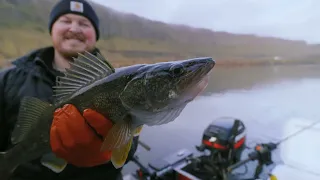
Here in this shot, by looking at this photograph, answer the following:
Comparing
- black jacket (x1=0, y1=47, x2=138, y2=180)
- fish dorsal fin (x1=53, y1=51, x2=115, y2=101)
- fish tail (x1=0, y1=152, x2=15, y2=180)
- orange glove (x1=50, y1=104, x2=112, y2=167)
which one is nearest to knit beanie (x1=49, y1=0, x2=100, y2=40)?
black jacket (x1=0, y1=47, x2=138, y2=180)

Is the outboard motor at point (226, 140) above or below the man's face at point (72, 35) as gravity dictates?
below

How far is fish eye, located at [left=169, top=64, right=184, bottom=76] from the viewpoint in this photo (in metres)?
1.10

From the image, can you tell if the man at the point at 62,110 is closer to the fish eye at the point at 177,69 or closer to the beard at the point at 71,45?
the beard at the point at 71,45

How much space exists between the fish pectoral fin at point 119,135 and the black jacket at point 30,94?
2.08ft

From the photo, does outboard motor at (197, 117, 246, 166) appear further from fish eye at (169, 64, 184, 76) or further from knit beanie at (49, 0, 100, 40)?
fish eye at (169, 64, 184, 76)

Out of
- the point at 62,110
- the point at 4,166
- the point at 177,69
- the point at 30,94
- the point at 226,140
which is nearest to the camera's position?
the point at 177,69

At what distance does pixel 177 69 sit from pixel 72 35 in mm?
1207

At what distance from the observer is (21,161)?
1425 millimetres

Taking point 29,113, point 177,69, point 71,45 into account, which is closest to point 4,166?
point 29,113

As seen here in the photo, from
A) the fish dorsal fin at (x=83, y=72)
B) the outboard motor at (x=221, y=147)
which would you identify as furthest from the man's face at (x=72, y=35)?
the outboard motor at (x=221, y=147)

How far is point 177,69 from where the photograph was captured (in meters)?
1.11

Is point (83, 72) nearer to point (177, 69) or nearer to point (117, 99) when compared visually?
point (117, 99)

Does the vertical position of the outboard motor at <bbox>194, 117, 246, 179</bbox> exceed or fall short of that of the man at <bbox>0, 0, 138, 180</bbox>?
it falls short

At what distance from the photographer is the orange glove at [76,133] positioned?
49.0 inches
